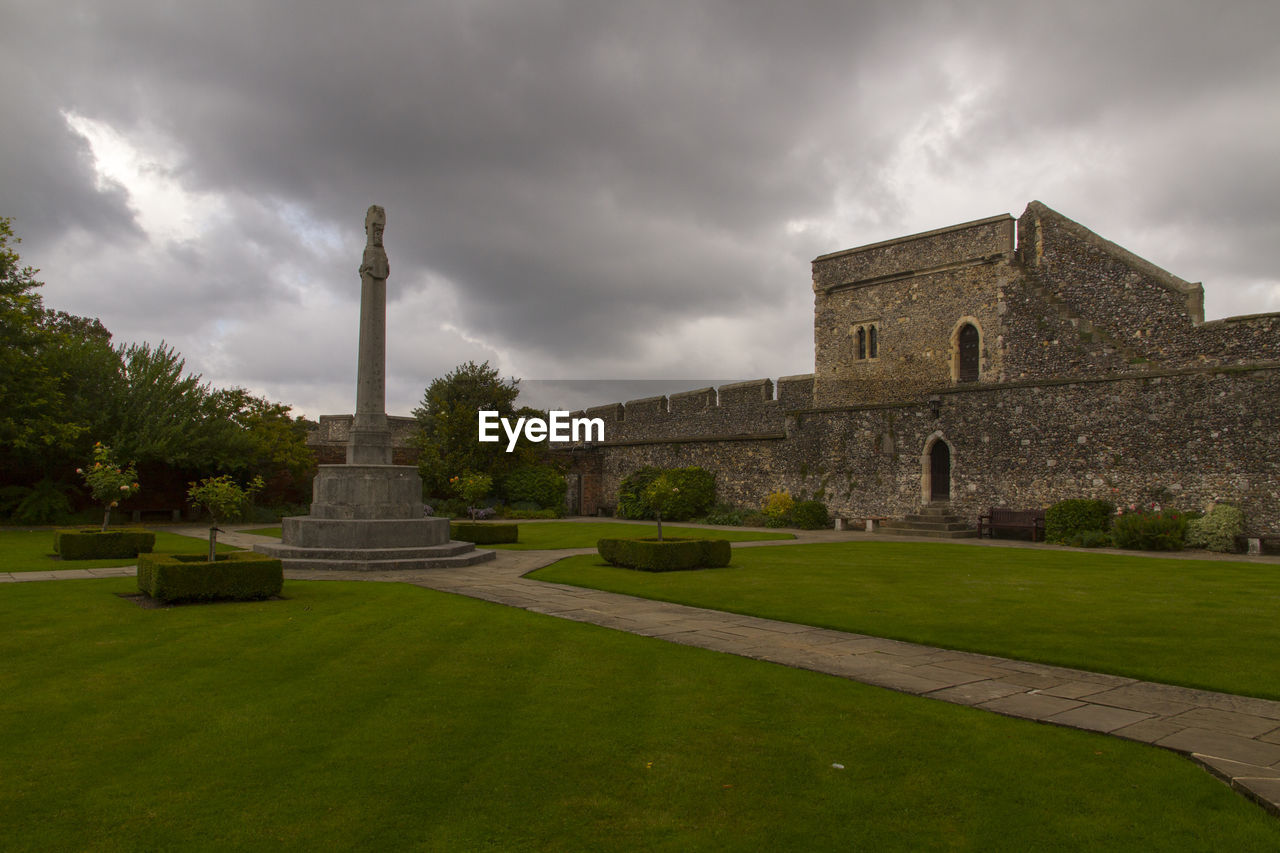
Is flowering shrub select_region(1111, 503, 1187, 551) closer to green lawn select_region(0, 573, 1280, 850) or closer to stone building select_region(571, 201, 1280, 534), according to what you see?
stone building select_region(571, 201, 1280, 534)

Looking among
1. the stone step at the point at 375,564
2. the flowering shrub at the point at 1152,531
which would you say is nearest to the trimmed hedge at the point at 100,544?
the stone step at the point at 375,564

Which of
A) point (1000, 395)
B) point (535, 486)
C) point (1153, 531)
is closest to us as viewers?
point (1153, 531)

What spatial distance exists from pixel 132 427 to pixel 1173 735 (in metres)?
27.3

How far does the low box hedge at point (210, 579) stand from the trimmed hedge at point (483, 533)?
7765mm

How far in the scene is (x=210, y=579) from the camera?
9.16 metres

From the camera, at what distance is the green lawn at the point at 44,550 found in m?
12.9

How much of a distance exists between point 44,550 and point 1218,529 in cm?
2391

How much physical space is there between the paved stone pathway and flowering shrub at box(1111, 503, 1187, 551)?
12.7 m

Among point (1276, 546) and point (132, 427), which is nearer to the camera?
point (1276, 546)

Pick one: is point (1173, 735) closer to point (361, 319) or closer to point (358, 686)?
point (358, 686)

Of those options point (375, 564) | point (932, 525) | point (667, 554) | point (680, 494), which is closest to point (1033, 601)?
point (667, 554)

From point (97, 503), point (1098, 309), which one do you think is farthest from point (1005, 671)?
point (97, 503)

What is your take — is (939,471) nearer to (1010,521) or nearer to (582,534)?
(1010,521)

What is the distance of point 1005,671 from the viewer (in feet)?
20.1
